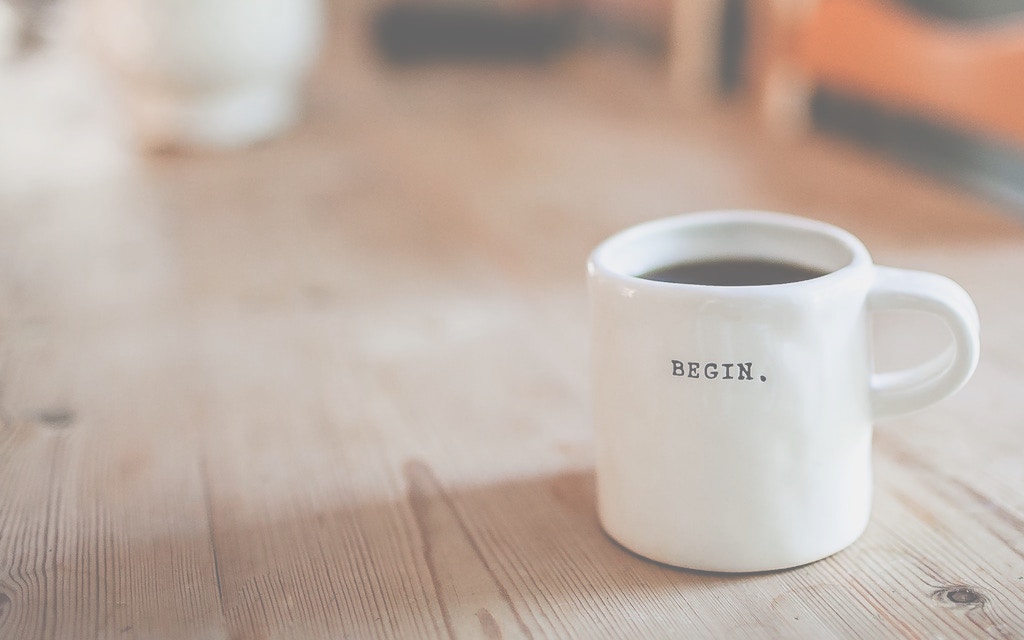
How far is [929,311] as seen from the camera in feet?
1.42

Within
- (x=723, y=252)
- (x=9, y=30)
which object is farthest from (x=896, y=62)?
(x=9, y=30)

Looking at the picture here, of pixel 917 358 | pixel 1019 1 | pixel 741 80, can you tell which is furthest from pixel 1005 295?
pixel 741 80

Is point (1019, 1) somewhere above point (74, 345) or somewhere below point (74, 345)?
above

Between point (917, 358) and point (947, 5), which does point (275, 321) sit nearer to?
point (917, 358)

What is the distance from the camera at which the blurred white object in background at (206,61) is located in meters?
1.27

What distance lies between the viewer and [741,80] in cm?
156

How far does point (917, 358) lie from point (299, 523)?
1.34 ft

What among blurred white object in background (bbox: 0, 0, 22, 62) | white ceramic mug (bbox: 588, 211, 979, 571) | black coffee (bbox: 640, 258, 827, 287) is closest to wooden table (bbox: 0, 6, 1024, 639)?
white ceramic mug (bbox: 588, 211, 979, 571)

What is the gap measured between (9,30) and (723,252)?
2.10 metres

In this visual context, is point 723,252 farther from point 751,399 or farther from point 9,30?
point 9,30

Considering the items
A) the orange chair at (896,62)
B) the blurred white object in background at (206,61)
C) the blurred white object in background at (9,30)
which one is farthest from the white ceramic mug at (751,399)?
the blurred white object in background at (9,30)

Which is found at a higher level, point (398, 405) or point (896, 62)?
point (896, 62)

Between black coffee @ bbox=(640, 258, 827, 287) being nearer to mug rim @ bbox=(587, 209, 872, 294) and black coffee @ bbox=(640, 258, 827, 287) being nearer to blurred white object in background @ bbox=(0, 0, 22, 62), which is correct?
mug rim @ bbox=(587, 209, 872, 294)

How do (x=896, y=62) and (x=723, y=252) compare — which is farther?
(x=896, y=62)
